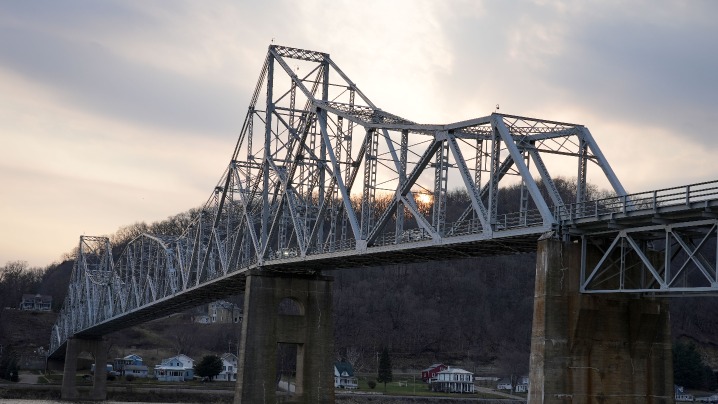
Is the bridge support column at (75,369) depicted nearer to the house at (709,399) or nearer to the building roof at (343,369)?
the building roof at (343,369)

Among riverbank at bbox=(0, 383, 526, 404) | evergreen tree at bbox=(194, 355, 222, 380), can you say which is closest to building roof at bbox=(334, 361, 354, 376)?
riverbank at bbox=(0, 383, 526, 404)

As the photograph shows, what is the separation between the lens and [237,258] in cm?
7762

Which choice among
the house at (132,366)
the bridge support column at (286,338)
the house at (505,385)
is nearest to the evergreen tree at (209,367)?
the house at (132,366)

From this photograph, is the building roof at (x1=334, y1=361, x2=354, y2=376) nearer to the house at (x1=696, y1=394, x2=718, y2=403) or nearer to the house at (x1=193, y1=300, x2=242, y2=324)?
the house at (x1=696, y1=394, x2=718, y2=403)

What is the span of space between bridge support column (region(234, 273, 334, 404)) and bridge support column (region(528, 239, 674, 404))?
31.1 meters

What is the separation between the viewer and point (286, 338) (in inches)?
2628

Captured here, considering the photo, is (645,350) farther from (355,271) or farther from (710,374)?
(355,271)

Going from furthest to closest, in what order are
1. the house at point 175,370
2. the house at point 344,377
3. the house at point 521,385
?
the house at point 175,370 → the house at point 521,385 → the house at point 344,377

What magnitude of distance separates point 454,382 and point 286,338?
73784 mm

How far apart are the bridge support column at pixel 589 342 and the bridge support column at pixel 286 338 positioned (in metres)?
31.1

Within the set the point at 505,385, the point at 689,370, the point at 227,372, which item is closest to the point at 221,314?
the point at 227,372

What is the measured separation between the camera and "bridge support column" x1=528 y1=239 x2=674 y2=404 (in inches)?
1433

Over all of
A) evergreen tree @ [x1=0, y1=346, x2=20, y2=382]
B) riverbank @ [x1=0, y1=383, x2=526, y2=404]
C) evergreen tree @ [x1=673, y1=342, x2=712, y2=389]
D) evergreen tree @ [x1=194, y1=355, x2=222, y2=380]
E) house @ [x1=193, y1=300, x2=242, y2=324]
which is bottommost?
riverbank @ [x1=0, y1=383, x2=526, y2=404]

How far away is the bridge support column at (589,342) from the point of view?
36406mm
